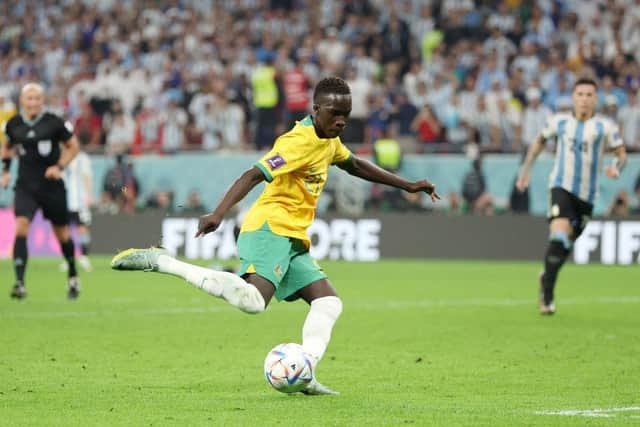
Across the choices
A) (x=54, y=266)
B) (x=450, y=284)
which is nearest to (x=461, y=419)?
(x=450, y=284)

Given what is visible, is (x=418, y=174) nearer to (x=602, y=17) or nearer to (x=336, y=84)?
(x=602, y=17)

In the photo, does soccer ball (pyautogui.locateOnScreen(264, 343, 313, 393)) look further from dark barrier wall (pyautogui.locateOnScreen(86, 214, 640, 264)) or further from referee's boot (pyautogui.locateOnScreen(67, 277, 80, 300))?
dark barrier wall (pyautogui.locateOnScreen(86, 214, 640, 264))

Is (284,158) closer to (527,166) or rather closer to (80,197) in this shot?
(527,166)

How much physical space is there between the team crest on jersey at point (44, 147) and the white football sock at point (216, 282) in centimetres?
725

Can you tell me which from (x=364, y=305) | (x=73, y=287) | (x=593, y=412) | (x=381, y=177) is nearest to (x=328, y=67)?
(x=364, y=305)

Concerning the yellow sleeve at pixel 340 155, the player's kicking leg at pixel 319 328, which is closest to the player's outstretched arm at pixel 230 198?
the yellow sleeve at pixel 340 155

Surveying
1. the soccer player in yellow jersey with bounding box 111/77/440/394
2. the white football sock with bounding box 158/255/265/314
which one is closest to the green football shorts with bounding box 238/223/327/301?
the soccer player in yellow jersey with bounding box 111/77/440/394

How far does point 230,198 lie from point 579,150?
7239 mm

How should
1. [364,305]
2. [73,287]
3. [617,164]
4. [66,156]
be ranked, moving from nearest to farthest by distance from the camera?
[617,164] < [66,156] < [73,287] < [364,305]

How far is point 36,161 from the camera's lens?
14.7 metres

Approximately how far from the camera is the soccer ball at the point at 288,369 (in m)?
7.95

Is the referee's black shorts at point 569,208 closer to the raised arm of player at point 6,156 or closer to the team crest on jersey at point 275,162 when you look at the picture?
the raised arm of player at point 6,156

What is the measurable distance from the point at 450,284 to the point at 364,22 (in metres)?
11.0

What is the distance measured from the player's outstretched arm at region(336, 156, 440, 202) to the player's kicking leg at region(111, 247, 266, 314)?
1362 mm
